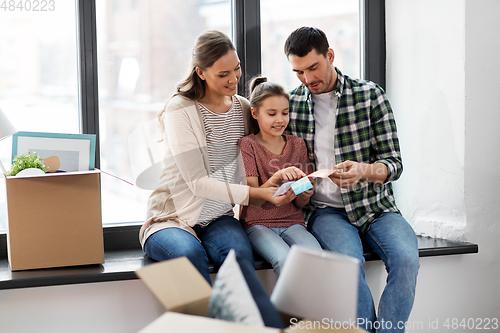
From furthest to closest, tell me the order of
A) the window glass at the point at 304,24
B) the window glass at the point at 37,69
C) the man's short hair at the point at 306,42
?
the window glass at the point at 304,24, the window glass at the point at 37,69, the man's short hair at the point at 306,42

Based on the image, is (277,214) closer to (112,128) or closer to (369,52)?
(112,128)

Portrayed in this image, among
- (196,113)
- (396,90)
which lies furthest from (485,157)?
(196,113)

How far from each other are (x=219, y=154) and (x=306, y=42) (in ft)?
1.84

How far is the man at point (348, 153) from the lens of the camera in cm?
157

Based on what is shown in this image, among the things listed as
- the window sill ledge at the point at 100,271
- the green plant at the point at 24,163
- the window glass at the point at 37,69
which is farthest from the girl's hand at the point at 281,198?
the window glass at the point at 37,69

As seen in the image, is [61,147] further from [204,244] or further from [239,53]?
[239,53]

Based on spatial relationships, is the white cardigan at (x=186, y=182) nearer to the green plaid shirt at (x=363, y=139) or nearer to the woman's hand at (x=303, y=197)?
the woman's hand at (x=303, y=197)

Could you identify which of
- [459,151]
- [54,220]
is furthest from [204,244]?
[459,151]

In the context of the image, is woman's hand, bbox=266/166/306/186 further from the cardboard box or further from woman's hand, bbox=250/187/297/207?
the cardboard box

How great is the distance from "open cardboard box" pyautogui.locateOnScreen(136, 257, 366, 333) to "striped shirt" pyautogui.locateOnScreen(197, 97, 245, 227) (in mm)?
951

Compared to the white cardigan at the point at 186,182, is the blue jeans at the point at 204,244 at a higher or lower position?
lower

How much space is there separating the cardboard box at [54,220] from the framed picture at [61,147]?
6.0 inches

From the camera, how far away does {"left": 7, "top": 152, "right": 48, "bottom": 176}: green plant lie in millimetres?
1510

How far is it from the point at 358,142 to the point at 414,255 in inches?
19.7
